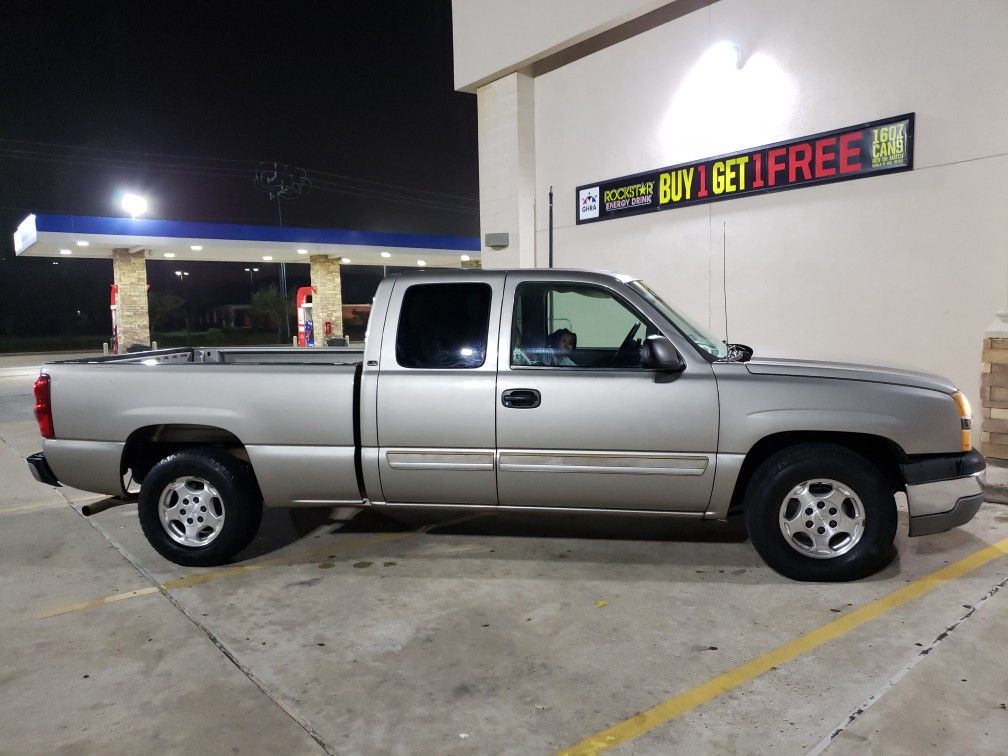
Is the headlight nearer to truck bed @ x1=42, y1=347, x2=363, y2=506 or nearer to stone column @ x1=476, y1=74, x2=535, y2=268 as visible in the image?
truck bed @ x1=42, y1=347, x2=363, y2=506

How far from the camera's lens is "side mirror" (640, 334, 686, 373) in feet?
13.7

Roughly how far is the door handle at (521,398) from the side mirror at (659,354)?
675 millimetres

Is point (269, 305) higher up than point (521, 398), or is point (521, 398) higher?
point (269, 305)

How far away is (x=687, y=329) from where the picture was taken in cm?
465

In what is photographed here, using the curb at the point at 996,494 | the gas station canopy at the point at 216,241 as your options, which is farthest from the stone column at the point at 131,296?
the curb at the point at 996,494

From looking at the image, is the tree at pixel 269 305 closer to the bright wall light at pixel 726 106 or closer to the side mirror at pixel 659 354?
the bright wall light at pixel 726 106

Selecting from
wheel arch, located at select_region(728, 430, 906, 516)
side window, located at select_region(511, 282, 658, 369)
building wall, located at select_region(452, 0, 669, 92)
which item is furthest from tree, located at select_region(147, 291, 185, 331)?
wheel arch, located at select_region(728, 430, 906, 516)

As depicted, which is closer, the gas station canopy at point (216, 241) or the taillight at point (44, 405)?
the taillight at point (44, 405)

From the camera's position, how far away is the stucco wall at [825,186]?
295 inches

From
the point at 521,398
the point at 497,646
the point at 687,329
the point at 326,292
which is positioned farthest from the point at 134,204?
the point at 497,646

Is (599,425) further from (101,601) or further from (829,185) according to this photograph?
(829,185)

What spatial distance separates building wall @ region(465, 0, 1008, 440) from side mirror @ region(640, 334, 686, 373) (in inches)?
51.0

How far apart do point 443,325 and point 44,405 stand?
2.68 meters

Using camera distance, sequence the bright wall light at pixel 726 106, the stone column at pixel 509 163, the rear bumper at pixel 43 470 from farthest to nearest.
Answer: the stone column at pixel 509 163
the bright wall light at pixel 726 106
the rear bumper at pixel 43 470
